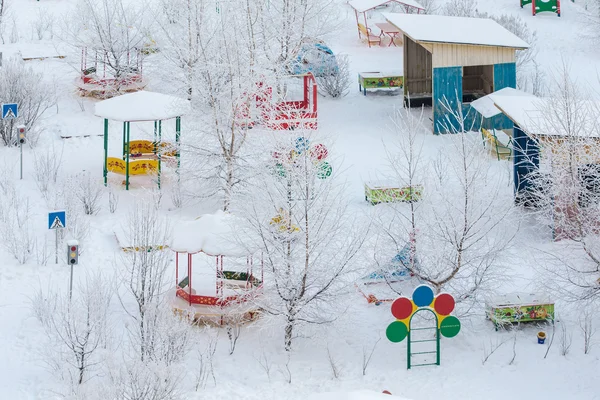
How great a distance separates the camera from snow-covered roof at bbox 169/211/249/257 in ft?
56.9

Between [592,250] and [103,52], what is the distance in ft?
46.8

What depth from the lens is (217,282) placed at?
58.7ft

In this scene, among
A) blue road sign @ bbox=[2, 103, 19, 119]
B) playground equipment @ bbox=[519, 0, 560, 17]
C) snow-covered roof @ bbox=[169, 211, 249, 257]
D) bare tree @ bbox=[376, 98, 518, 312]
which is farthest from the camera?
playground equipment @ bbox=[519, 0, 560, 17]

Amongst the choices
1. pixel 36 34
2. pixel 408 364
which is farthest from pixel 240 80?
pixel 36 34

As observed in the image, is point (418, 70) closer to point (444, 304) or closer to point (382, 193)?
point (382, 193)

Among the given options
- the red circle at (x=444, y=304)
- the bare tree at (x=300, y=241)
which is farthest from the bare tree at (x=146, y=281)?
the red circle at (x=444, y=304)

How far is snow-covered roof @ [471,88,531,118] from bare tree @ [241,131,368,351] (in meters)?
9.00

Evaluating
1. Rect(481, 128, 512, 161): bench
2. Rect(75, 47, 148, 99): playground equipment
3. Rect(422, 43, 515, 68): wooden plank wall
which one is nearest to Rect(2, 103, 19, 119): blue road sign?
Rect(75, 47, 148, 99): playground equipment

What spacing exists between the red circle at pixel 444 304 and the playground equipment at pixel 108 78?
41.0 ft

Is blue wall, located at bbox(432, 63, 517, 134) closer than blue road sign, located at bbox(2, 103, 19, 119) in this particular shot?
No

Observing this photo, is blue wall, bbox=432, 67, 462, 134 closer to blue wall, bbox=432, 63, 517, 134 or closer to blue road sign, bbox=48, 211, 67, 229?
blue wall, bbox=432, 63, 517, 134

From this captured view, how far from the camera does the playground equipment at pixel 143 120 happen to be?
2264cm

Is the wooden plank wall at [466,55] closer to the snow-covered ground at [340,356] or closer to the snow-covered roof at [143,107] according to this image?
the snow-covered ground at [340,356]

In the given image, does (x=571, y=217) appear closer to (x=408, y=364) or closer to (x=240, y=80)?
(x=408, y=364)
